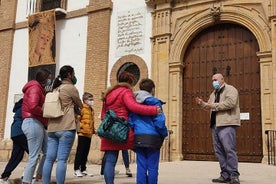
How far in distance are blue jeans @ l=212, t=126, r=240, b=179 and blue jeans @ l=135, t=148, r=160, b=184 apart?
5.58 ft

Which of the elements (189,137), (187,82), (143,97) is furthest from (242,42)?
(143,97)

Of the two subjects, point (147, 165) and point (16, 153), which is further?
point (16, 153)

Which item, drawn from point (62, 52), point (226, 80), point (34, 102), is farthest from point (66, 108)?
point (62, 52)

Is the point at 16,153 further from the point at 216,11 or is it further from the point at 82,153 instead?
the point at 216,11

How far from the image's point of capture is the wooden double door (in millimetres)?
9602

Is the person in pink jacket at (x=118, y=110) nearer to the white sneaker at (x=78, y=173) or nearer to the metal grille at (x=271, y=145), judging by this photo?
the white sneaker at (x=78, y=173)

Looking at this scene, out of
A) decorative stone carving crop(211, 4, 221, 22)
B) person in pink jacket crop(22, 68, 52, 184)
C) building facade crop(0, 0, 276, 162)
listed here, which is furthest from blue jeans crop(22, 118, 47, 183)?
decorative stone carving crop(211, 4, 221, 22)

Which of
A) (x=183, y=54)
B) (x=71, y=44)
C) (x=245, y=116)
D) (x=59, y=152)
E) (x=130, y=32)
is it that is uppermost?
(x=130, y=32)

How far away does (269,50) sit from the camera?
370 inches

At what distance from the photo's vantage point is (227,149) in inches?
216

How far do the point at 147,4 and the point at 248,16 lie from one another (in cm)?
333

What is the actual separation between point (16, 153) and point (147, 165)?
2.40m

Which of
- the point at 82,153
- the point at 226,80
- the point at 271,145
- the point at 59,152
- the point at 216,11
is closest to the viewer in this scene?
the point at 59,152

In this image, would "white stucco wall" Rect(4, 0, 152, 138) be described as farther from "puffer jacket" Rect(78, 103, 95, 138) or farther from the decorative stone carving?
"puffer jacket" Rect(78, 103, 95, 138)
